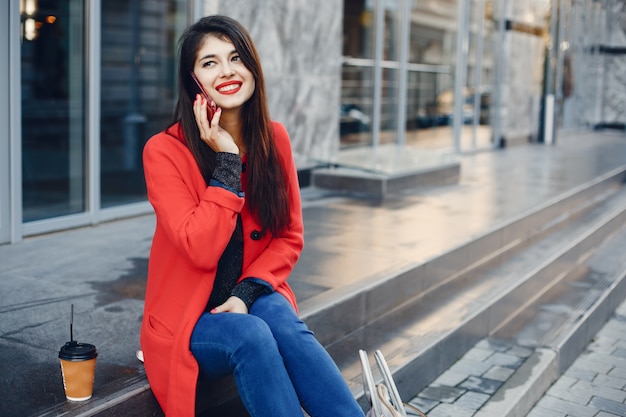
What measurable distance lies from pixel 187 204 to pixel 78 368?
66 cm

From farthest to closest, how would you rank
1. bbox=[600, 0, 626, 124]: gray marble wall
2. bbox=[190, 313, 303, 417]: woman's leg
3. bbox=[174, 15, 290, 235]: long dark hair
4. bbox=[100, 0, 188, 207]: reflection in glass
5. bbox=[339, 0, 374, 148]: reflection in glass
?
bbox=[600, 0, 626, 124]: gray marble wall
bbox=[339, 0, 374, 148]: reflection in glass
bbox=[100, 0, 188, 207]: reflection in glass
bbox=[174, 15, 290, 235]: long dark hair
bbox=[190, 313, 303, 417]: woman's leg

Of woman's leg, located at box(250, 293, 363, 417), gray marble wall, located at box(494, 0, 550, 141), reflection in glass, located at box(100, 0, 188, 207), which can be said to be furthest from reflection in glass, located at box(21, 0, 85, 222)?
gray marble wall, located at box(494, 0, 550, 141)

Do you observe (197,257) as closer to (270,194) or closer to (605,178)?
(270,194)

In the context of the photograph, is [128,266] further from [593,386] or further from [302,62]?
[302,62]

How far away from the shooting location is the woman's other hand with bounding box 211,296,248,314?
9.21 feet

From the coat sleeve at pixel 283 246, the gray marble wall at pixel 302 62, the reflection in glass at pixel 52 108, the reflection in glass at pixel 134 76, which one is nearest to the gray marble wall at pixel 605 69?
the gray marble wall at pixel 302 62

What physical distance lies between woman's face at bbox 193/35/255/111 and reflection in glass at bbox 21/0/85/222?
3.48 metres

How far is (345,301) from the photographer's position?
4.29m

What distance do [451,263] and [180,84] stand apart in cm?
323

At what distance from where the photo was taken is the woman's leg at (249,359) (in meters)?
2.54

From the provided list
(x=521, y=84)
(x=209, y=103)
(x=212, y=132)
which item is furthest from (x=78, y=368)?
(x=521, y=84)

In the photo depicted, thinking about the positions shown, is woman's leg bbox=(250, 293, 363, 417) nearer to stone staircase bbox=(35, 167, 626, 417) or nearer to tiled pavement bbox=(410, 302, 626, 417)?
stone staircase bbox=(35, 167, 626, 417)

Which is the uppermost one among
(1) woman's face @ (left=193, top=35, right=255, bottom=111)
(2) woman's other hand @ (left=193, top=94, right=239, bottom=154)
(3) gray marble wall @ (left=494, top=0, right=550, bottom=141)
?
(3) gray marble wall @ (left=494, top=0, right=550, bottom=141)

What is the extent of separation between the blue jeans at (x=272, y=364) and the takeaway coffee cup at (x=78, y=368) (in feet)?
1.14
